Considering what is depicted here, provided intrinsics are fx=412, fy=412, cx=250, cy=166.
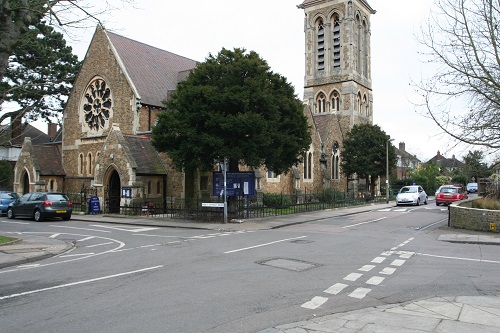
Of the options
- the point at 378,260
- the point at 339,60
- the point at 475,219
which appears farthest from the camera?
the point at 339,60

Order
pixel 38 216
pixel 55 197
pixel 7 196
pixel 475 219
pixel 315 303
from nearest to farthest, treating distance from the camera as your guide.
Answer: pixel 315 303
pixel 475 219
pixel 38 216
pixel 55 197
pixel 7 196

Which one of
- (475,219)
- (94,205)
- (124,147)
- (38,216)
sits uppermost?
(124,147)

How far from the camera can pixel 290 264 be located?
9.55m

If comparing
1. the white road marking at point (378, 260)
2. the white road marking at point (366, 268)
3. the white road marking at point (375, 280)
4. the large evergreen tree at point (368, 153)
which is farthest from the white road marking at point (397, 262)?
the large evergreen tree at point (368, 153)

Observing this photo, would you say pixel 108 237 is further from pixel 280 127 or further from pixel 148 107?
pixel 148 107

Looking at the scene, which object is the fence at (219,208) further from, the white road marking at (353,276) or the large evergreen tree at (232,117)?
the white road marking at (353,276)

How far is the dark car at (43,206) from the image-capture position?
2262 centimetres

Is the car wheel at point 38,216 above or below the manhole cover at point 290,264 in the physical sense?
above

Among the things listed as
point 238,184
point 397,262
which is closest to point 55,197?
point 238,184

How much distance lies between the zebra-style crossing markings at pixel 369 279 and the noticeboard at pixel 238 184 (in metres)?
10.6

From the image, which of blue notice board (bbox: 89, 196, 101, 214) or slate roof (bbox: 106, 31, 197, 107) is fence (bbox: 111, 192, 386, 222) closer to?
blue notice board (bbox: 89, 196, 101, 214)

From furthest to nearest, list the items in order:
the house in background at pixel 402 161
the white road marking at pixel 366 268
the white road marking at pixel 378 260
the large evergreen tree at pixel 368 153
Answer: the house in background at pixel 402 161 < the large evergreen tree at pixel 368 153 < the white road marking at pixel 378 260 < the white road marking at pixel 366 268

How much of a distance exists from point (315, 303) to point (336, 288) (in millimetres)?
1078

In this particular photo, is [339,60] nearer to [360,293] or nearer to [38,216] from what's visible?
[38,216]
